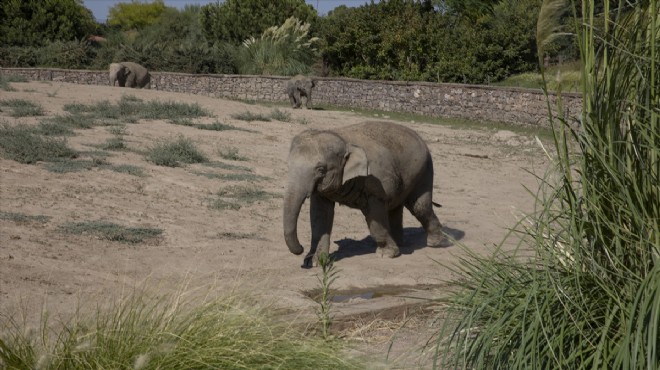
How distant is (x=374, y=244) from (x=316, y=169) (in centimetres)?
235

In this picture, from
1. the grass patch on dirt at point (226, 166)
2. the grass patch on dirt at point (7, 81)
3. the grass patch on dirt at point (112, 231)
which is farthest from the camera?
the grass patch on dirt at point (7, 81)

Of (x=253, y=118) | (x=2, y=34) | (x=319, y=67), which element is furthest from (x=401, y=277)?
(x=2, y=34)

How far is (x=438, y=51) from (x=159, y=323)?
34640mm

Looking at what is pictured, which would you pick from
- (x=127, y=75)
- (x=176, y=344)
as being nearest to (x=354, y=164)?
(x=176, y=344)

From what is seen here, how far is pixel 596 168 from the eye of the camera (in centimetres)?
486

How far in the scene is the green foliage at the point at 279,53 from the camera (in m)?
41.2

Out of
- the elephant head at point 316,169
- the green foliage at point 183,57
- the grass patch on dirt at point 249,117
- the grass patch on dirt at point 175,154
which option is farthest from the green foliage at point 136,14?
the elephant head at point 316,169

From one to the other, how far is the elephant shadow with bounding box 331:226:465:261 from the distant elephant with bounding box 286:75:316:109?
1907cm

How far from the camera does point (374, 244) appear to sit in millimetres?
12203

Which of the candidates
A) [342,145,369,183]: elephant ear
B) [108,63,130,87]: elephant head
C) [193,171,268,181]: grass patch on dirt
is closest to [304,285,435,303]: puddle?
[342,145,369,183]: elephant ear

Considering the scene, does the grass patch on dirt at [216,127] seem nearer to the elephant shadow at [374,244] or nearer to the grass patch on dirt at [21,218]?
the elephant shadow at [374,244]

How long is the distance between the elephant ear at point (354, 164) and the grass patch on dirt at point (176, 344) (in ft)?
16.8

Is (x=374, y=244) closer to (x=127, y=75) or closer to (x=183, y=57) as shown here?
(x=127, y=75)

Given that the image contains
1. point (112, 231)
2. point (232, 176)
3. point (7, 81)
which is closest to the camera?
point (112, 231)
